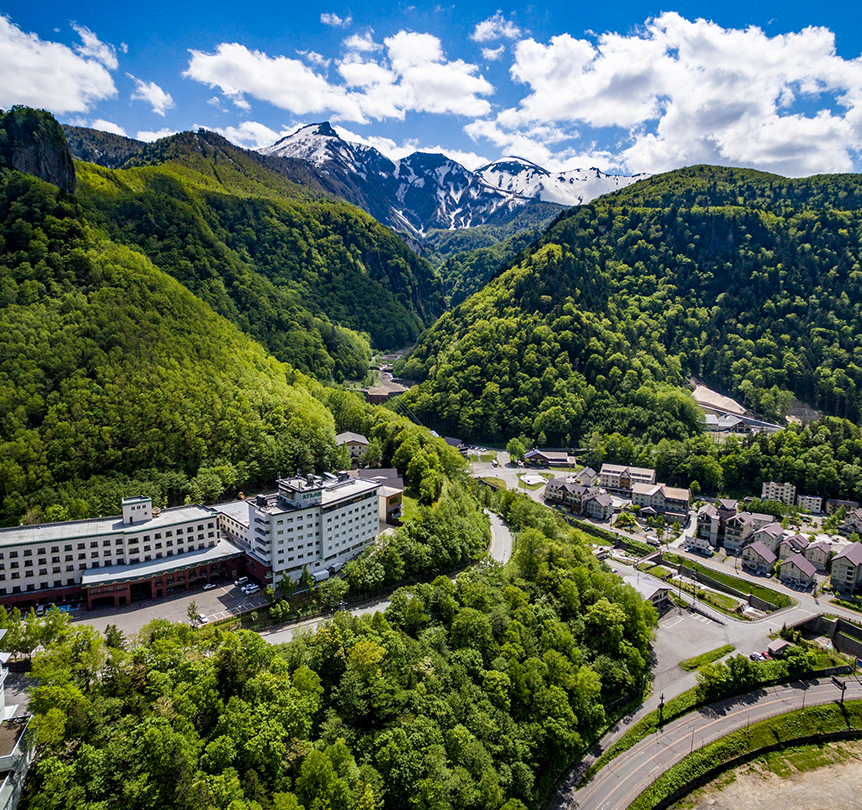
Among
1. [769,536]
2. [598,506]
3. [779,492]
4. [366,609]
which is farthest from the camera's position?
[779,492]

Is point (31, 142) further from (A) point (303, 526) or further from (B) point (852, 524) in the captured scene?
(B) point (852, 524)

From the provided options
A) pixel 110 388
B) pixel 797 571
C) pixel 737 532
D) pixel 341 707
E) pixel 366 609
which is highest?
pixel 110 388

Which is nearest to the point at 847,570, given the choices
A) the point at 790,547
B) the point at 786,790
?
the point at 790,547

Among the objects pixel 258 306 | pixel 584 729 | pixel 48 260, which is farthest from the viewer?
pixel 258 306

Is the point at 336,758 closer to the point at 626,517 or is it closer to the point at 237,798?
the point at 237,798

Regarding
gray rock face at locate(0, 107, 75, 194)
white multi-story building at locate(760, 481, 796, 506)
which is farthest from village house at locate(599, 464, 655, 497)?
gray rock face at locate(0, 107, 75, 194)

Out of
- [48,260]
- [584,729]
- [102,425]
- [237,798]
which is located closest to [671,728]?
[584,729]
